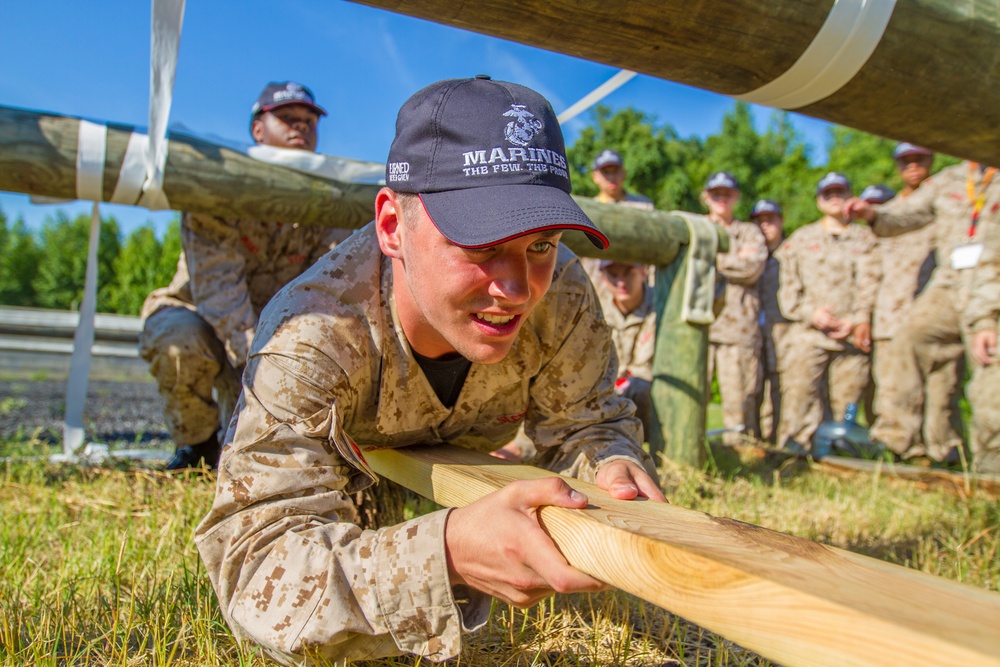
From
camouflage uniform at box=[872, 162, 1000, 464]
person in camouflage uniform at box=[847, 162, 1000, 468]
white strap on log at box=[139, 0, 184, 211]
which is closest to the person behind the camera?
white strap on log at box=[139, 0, 184, 211]

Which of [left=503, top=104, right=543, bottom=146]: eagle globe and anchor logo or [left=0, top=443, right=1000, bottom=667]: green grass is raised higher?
[left=503, top=104, right=543, bottom=146]: eagle globe and anchor logo

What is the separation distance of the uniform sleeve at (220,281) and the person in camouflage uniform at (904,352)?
5.03m

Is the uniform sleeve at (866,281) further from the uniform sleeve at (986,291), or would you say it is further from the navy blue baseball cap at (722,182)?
the uniform sleeve at (986,291)

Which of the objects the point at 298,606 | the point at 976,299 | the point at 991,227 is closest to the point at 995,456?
the point at 976,299

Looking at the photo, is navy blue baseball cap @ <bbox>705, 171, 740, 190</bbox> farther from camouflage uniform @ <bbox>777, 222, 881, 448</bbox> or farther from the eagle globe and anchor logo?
the eagle globe and anchor logo

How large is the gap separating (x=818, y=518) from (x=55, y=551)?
2851mm

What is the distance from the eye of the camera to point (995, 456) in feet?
15.6

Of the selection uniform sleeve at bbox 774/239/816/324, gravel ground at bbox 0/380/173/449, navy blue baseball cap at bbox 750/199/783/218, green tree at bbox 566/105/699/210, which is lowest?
gravel ground at bbox 0/380/173/449

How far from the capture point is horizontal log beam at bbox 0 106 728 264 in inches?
112

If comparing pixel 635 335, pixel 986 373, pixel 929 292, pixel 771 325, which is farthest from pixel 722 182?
pixel 986 373

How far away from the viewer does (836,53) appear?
6.52ft

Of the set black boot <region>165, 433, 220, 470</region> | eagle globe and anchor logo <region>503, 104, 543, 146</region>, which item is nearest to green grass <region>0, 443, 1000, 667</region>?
black boot <region>165, 433, 220, 470</region>

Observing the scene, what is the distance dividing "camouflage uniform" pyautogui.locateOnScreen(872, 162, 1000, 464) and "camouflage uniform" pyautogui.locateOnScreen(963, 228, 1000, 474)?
1.23 metres

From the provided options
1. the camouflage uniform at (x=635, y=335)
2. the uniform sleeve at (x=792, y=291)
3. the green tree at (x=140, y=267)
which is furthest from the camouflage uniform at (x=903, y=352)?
the green tree at (x=140, y=267)
